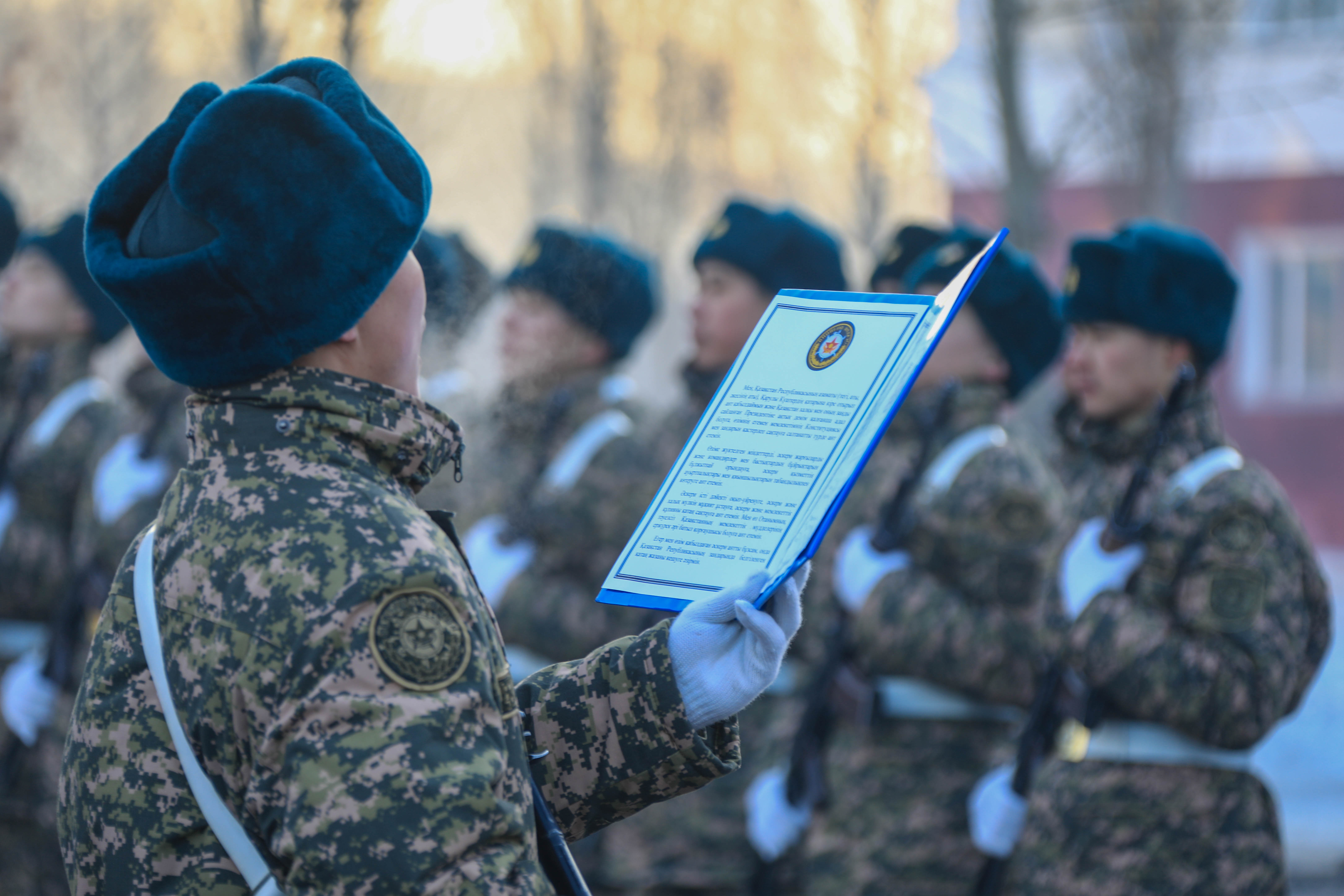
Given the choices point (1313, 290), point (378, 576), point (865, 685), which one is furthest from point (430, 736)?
point (1313, 290)

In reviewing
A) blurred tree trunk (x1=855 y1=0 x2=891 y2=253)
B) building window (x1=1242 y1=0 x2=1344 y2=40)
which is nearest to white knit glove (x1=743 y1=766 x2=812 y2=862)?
blurred tree trunk (x1=855 y1=0 x2=891 y2=253)

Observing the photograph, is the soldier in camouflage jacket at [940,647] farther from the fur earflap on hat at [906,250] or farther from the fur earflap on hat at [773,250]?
the fur earflap on hat at [906,250]

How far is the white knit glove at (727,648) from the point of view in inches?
62.8

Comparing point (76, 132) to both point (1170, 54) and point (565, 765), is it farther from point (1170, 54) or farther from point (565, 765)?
point (565, 765)

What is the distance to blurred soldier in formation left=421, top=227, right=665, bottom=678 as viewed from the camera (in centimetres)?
458

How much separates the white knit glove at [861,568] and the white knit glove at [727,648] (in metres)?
2.28

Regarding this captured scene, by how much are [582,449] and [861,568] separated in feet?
4.04

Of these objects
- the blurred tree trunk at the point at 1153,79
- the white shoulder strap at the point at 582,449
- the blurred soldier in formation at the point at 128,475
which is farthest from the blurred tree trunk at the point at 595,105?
the white shoulder strap at the point at 582,449

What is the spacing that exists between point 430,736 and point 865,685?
2.78 metres

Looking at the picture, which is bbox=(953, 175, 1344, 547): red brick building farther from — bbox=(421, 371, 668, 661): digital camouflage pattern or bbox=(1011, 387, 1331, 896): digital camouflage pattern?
bbox=(1011, 387, 1331, 896): digital camouflage pattern

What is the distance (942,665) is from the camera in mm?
3818

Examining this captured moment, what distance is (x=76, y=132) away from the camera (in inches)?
473

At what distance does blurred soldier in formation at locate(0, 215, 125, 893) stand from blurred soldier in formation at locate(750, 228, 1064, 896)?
2.47 m

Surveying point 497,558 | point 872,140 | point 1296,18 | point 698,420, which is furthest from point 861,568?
point 1296,18
